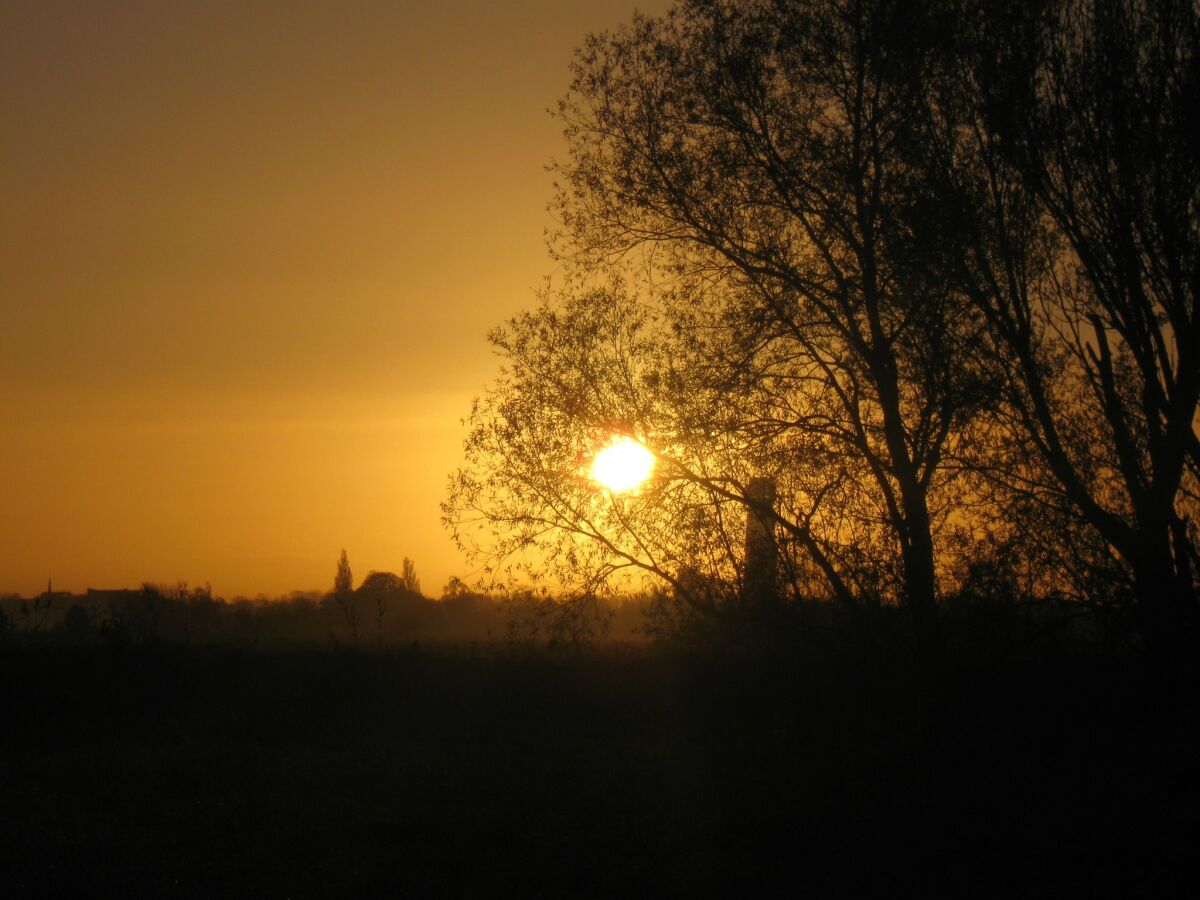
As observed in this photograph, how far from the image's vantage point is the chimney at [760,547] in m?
17.1

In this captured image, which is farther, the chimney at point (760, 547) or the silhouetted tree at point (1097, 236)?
the chimney at point (760, 547)

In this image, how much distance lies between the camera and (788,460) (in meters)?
16.9

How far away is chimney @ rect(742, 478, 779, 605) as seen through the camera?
17.1 metres

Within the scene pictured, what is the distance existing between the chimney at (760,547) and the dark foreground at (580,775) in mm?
1270

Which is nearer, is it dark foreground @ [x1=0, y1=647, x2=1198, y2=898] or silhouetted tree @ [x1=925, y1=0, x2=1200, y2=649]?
dark foreground @ [x1=0, y1=647, x2=1198, y2=898]

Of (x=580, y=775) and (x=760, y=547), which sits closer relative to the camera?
(x=580, y=775)

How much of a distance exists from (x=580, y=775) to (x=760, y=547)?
534 cm

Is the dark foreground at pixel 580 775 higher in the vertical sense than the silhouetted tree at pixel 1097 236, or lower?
lower

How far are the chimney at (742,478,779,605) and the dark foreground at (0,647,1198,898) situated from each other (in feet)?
4.17

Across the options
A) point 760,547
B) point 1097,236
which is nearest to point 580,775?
point 760,547

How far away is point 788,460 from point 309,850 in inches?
374

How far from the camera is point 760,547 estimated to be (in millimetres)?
17250

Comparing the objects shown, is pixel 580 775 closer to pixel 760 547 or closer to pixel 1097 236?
pixel 760 547

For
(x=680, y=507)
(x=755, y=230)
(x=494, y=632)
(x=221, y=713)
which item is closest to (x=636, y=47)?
(x=755, y=230)
